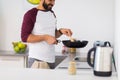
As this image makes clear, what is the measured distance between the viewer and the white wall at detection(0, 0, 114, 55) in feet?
12.8

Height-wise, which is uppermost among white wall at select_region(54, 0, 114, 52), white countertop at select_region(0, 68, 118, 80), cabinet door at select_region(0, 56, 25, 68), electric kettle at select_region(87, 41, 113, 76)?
white wall at select_region(54, 0, 114, 52)

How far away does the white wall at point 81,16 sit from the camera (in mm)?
3912

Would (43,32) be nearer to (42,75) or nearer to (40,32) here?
(40,32)

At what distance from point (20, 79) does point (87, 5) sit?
244cm

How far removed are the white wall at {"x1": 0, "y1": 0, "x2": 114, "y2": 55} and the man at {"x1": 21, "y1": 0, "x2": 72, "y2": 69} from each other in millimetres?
1417

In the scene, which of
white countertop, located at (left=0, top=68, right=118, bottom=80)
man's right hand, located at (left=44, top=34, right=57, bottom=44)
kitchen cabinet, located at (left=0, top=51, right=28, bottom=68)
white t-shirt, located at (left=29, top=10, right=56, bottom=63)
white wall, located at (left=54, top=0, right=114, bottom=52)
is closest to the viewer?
white countertop, located at (left=0, top=68, right=118, bottom=80)

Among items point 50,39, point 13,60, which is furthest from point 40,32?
point 13,60

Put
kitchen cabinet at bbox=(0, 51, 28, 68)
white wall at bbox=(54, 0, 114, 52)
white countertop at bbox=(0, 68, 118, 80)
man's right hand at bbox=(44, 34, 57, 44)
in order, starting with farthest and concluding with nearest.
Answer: white wall at bbox=(54, 0, 114, 52)
kitchen cabinet at bbox=(0, 51, 28, 68)
man's right hand at bbox=(44, 34, 57, 44)
white countertop at bbox=(0, 68, 118, 80)

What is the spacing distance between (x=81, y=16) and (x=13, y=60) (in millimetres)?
1131

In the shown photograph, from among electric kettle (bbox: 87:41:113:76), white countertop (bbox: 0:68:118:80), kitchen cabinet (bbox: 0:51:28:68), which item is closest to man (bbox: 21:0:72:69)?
white countertop (bbox: 0:68:118:80)

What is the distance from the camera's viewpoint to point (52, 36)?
244cm

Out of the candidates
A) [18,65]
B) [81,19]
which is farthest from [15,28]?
[81,19]

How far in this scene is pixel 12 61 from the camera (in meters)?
3.67

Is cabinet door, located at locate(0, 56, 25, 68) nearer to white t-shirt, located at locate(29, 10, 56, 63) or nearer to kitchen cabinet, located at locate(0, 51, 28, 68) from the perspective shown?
kitchen cabinet, located at locate(0, 51, 28, 68)
